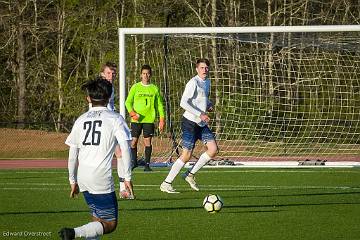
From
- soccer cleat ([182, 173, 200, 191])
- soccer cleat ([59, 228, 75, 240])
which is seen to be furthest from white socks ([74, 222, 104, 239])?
soccer cleat ([182, 173, 200, 191])

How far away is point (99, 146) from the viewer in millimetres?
9875

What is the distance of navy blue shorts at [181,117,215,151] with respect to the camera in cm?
1716

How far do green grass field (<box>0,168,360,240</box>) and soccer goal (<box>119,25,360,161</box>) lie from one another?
11.0ft

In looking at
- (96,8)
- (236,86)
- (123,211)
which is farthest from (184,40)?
(96,8)

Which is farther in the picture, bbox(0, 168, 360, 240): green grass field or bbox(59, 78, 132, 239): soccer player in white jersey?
bbox(0, 168, 360, 240): green grass field

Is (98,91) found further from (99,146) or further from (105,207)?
(105,207)

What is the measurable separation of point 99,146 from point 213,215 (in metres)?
4.43

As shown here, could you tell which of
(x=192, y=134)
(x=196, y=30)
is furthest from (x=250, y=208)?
(x=196, y=30)

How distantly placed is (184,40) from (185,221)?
12824 millimetres

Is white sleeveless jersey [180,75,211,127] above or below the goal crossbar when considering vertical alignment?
below

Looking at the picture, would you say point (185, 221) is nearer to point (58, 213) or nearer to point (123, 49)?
point (58, 213)

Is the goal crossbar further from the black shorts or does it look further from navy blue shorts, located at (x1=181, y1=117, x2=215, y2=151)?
navy blue shorts, located at (x1=181, y1=117, x2=215, y2=151)

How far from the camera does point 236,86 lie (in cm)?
2619

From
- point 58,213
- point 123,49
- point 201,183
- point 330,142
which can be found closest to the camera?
point 58,213
